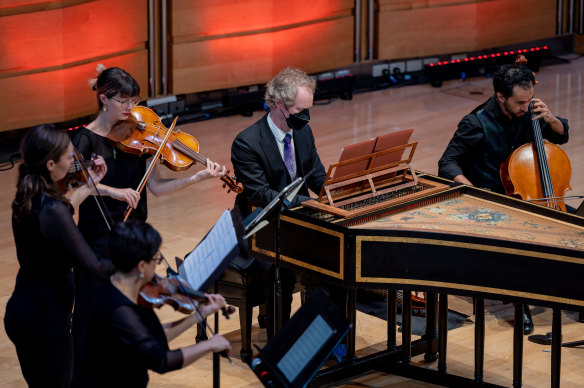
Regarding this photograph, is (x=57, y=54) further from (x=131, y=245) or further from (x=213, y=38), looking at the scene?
(x=131, y=245)

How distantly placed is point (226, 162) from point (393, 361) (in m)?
3.31

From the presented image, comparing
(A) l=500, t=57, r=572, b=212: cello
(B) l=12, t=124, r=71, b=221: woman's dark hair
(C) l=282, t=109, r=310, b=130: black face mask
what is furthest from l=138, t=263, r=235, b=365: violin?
(A) l=500, t=57, r=572, b=212: cello

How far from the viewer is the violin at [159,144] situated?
4.09m

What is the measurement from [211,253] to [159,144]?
44.1 inches

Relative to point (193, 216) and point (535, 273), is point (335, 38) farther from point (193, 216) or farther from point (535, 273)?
point (535, 273)

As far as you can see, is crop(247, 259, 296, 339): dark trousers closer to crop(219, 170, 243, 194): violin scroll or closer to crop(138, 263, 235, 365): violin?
crop(219, 170, 243, 194): violin scroll

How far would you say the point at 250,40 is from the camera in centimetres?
885

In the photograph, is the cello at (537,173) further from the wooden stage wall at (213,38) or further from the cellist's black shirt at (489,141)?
the wooden stage wall at (213,38)

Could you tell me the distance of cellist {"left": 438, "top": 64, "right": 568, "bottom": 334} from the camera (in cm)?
496

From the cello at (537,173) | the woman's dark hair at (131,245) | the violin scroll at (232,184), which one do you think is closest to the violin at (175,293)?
the woman's dark hair at (131,245)

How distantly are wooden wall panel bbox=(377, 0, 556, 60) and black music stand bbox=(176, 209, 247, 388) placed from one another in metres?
6.64

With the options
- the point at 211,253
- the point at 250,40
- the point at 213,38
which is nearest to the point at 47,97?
the point at 213,38

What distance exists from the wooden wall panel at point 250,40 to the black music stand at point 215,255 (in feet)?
17.6

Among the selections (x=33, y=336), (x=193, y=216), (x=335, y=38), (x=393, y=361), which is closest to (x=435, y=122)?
(x=335, y=38)
